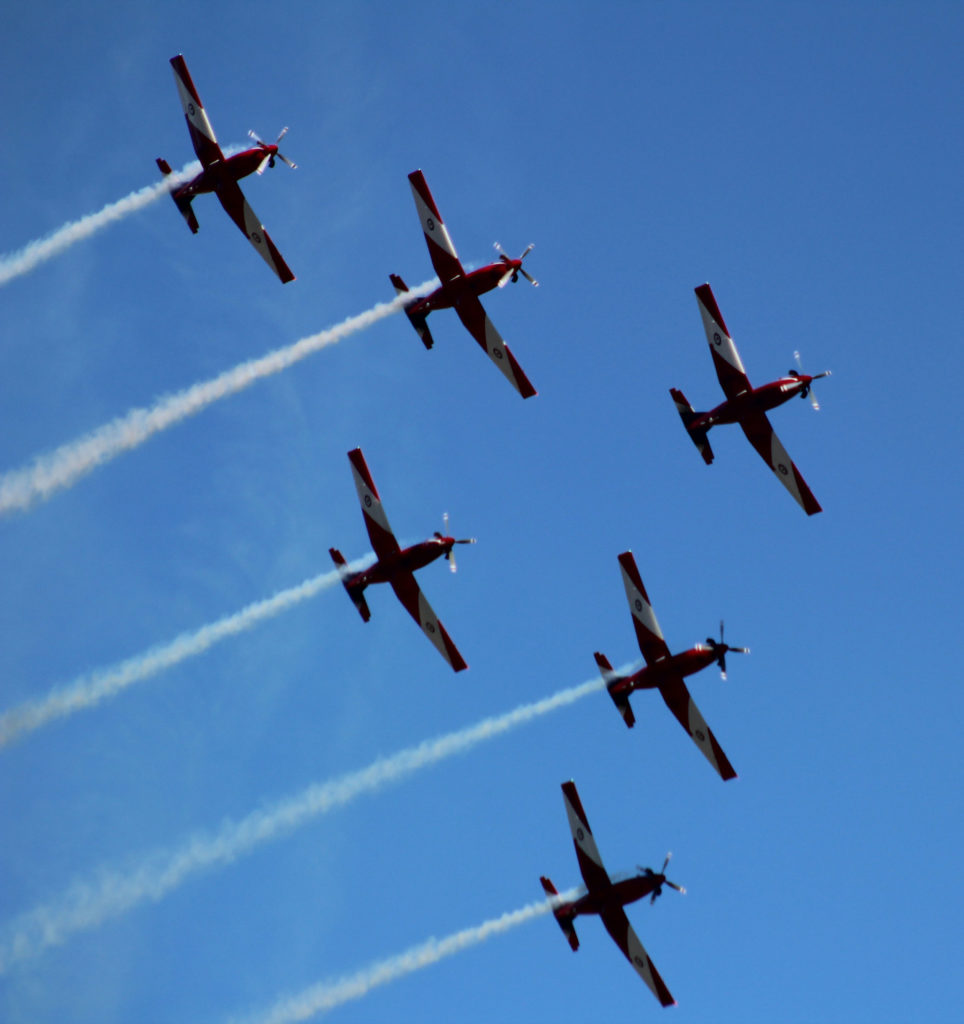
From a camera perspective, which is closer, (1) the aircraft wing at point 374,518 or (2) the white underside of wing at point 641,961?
(1) the aircraft wing at point 374,518

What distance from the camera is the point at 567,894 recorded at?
189ft

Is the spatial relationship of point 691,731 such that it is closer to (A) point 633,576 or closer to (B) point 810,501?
(A) point 633,576

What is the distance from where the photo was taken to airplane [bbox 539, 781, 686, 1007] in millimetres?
56219

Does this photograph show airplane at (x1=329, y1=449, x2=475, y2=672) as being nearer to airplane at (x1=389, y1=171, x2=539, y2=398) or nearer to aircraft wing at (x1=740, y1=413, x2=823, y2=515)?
airplane at (x1=389, y1=171, x2=539, y2=398)

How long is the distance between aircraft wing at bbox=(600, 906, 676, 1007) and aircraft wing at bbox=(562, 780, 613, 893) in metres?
1.96

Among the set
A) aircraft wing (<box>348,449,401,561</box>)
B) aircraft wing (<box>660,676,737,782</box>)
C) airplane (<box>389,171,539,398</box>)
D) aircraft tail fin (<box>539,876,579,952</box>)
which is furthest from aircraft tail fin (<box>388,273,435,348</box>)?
aircraft tail fin (<box>539,876,579,952</box>)

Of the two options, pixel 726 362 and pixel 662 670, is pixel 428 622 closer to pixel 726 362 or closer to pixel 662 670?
pixel 662 670

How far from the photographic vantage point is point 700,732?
189ft

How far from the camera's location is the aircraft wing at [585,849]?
57.2 meters

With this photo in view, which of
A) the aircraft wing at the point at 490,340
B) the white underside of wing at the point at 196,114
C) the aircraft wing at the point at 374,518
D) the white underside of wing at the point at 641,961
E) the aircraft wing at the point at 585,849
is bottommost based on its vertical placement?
the white underside of wing at the point at 641,961

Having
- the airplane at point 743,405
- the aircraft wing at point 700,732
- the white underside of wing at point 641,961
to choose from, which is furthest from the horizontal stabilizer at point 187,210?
the white underside of wing at point 641,961

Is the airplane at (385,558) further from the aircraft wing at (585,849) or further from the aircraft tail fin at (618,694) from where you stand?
the aircraft wing at (585,849)

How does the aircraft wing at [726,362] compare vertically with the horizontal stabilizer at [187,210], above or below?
below

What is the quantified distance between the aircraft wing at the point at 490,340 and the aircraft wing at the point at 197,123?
11892 millimetres
